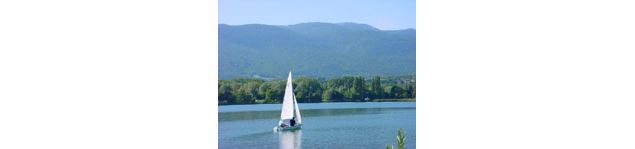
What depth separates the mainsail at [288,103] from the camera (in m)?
5.60

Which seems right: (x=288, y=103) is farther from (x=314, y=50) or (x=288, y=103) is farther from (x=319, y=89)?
(x=314, y=50)

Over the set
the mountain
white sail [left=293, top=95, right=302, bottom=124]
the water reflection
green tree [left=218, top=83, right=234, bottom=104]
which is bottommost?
the water reflection

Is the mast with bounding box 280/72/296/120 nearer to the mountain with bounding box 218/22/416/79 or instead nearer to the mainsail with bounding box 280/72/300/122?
the mainsail with bounding box 280/72/300/122

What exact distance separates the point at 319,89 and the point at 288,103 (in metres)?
0.28

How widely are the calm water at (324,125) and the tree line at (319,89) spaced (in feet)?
0.20

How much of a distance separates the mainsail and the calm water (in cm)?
6

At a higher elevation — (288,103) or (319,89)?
(319,89)

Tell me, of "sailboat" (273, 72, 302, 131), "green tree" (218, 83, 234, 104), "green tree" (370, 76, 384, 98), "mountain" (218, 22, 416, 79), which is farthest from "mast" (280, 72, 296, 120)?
"green tree" (370, 76, 384, 98)

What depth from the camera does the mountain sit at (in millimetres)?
5574

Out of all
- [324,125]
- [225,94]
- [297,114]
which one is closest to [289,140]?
[297,114]

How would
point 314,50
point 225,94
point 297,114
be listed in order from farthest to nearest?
1. point 314,50
2. point 297,114
3. point 225,94

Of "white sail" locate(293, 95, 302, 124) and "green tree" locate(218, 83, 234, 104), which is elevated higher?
"green tree" locate(218, 83, 234, 104)

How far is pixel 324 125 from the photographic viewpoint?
→ 5996 millimetres
